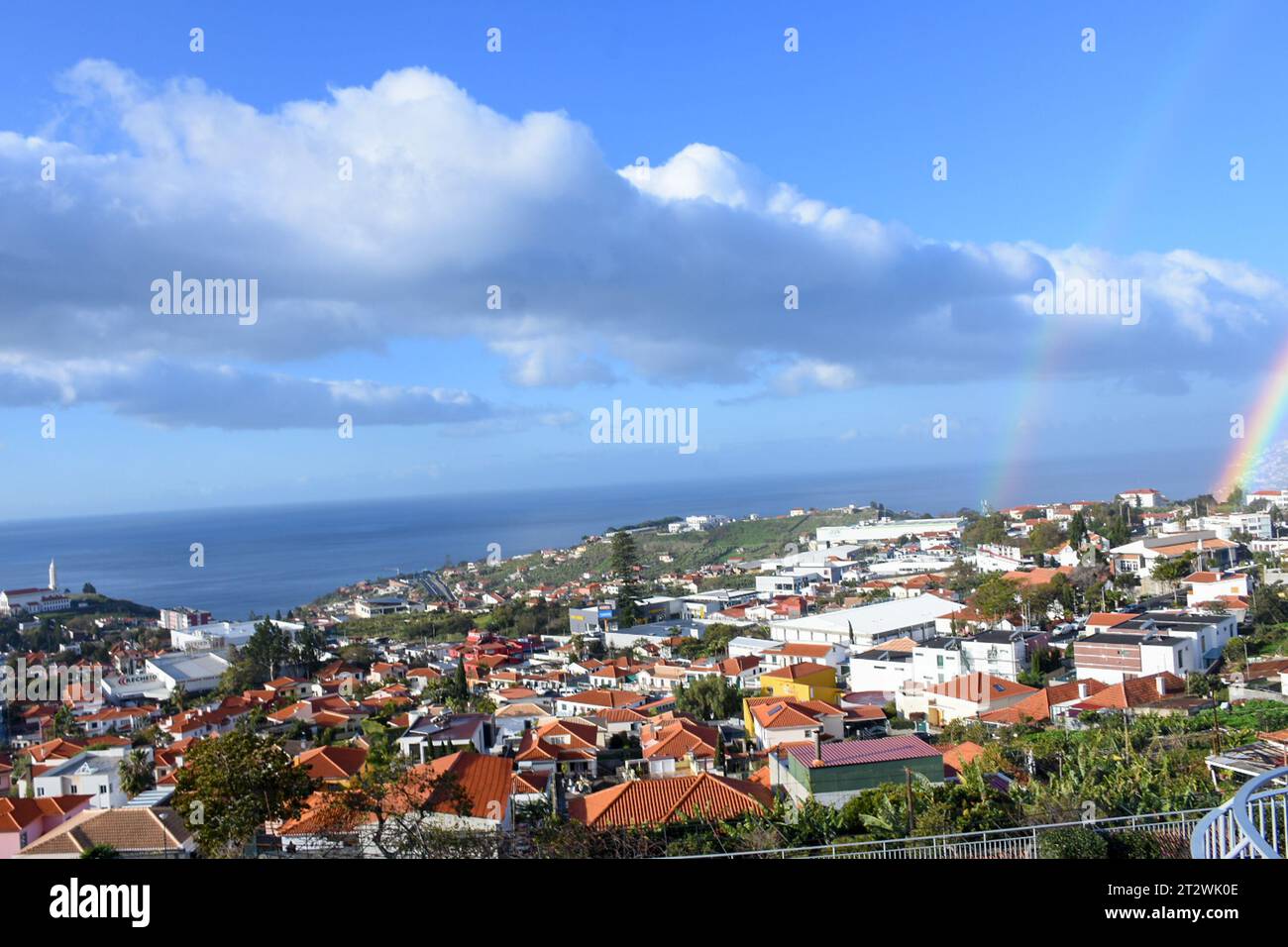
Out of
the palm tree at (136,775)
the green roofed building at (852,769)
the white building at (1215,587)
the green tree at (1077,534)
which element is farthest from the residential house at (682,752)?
the green tree at (1077,534)

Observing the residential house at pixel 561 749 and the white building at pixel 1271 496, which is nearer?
the residential house at pixel 561 749

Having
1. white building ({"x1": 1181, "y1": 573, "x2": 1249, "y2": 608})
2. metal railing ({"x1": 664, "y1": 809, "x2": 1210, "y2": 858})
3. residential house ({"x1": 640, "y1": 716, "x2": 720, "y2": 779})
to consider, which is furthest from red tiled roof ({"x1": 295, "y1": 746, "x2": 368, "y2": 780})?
white building ({"x1": 1181, "y1": 573, "x2": 1249, "y2": 608})

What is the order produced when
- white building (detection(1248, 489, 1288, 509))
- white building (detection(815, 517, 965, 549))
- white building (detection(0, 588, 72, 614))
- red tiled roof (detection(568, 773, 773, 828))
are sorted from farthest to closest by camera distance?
white building (detection(815, 517, 965, 549))
white building (detection(1248, 489, 1288, 509))
white building (detection(0, 588, 72, 614))
red tiled roof (detection(568, 773, 773, 828))

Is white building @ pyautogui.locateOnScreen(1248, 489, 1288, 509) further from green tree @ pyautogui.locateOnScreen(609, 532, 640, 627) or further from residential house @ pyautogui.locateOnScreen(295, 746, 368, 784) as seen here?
residential house @ pyautogui.locateOnScreen(295, 746, 368, 784)

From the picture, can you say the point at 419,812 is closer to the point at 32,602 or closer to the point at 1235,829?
the point at 1235,829

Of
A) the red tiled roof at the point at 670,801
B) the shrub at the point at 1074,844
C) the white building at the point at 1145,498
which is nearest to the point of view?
the shrub at the point at 1074,844

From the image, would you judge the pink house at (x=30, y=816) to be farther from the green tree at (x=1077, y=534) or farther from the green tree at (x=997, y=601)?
the green tree at (x=1077, y=534)
